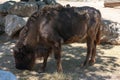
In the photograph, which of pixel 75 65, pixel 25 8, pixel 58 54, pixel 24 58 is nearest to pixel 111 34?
pixel 75 65

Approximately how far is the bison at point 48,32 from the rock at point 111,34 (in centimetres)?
261

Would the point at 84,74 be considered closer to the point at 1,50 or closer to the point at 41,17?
the point at 41,17

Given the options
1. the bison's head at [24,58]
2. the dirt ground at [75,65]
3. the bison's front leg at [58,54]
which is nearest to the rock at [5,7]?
the dirt ground at [75,65]

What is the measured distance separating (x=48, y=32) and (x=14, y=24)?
3101 mm

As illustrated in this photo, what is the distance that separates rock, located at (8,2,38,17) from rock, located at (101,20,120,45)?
7.26 ft

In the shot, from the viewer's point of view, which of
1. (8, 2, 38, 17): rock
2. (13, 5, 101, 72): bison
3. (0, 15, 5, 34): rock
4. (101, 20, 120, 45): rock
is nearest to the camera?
(13, 5, 101, 72): bison

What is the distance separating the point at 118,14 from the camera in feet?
43.9

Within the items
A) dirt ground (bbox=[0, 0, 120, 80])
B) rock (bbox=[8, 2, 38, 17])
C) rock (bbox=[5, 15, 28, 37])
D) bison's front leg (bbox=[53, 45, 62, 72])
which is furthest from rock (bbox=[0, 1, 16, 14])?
bison's front leg (bbox=[53, 45, 62, 72])

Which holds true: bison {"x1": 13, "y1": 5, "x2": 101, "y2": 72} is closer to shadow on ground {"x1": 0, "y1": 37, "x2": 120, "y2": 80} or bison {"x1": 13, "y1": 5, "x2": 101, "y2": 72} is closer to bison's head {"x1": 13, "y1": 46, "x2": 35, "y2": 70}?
bison's head {"x1": 13, "y1": 46, "x2": 35, "y2": 70}

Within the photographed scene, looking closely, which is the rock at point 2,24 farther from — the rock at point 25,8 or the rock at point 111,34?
the rock at point 111,34

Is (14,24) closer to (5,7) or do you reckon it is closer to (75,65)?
(5,7)

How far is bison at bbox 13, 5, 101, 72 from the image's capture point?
22.8 ft

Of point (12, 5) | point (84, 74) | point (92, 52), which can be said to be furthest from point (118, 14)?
point (84, 74)

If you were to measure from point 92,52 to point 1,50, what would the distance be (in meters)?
2.53
